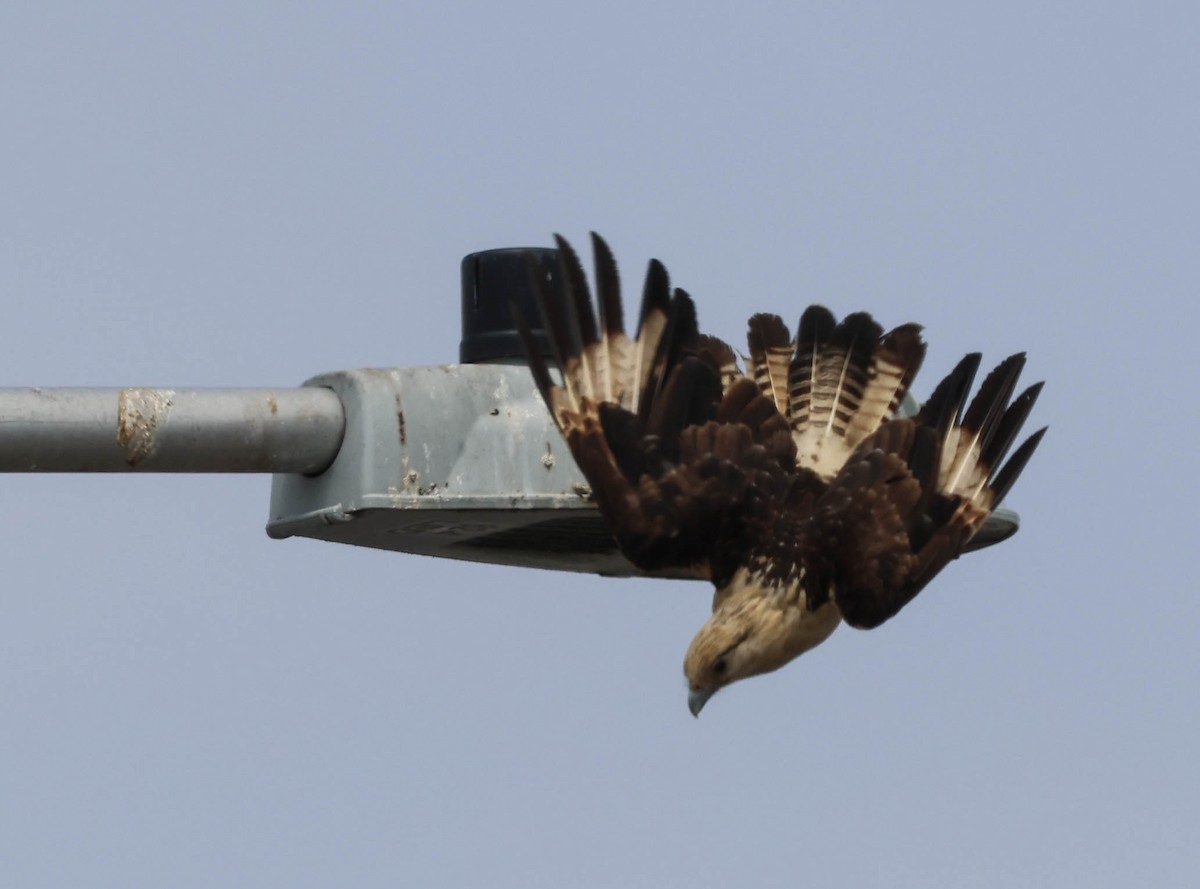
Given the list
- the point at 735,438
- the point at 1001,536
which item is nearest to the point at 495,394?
the point at 1001,536

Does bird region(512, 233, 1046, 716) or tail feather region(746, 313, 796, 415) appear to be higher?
tail feather region(746, 313, 796, 415)

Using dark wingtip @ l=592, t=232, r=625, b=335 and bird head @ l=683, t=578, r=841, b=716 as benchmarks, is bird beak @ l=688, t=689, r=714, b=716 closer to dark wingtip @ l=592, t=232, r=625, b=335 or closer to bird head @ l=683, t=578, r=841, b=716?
bird head @ l=683, t=578, r=841, b=716

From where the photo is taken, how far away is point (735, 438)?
Answer: 8.21 m

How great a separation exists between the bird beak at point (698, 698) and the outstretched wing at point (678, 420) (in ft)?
1.66

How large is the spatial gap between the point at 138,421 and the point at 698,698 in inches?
173

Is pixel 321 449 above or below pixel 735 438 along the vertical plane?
below

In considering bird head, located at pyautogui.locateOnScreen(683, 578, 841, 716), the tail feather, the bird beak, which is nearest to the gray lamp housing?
bird head, located at pyautogui.locateOnScreen(683, 578, 841, 716)

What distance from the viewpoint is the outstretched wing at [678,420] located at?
8.04 m

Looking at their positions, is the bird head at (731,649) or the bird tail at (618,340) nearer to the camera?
the bird tail at (618,340)

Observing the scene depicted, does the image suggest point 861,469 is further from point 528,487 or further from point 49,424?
point 49,424

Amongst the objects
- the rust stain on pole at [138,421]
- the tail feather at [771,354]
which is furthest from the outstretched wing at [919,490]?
the rust stain on pole at [138,421]

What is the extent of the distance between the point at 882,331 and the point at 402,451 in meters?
4.21

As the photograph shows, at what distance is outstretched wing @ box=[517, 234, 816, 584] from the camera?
316 inches

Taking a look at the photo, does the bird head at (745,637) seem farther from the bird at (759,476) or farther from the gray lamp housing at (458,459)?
the gray lamp housing at (458,459)
